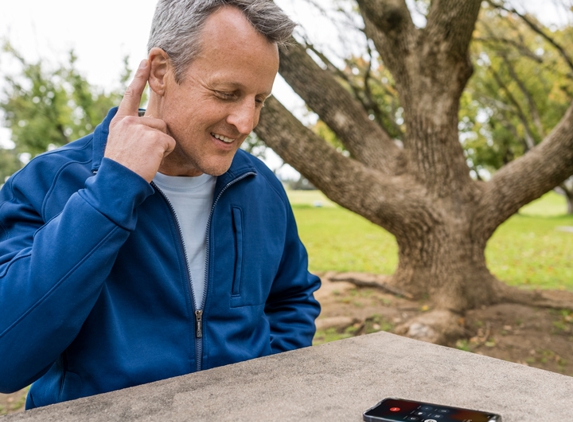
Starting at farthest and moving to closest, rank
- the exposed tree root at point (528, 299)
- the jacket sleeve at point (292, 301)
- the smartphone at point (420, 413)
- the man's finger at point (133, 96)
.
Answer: the exposed tree root at point (528, 299), the jacket sleeve at point (292, 301), the man's finger at point (133, 96), the smartphone at point (420, 413)

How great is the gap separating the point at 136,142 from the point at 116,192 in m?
0.21

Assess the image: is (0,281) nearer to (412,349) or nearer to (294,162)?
(412,349)

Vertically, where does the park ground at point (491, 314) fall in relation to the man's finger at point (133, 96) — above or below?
below

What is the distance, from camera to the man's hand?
166 centimetres

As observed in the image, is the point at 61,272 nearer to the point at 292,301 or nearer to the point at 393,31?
the point at 292,301

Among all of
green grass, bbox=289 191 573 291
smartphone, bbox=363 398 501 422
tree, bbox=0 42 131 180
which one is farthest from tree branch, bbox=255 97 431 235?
tree, bbox=0 42 131 180

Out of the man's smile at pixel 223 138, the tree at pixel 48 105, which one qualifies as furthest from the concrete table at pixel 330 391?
the tree at pixel 48 105

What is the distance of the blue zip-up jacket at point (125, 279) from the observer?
59.4 inches

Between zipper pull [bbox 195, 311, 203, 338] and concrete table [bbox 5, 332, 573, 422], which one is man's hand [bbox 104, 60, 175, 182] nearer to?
zipper pull [bbox 195, 311, 203, 338]

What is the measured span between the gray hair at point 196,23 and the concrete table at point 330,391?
106 centimetres

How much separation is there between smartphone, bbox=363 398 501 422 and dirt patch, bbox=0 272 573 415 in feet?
14.1

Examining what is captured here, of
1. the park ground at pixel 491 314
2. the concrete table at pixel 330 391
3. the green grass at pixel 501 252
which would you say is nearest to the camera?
the concrete table at pixel 330 391

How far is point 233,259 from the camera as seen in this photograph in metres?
2.08

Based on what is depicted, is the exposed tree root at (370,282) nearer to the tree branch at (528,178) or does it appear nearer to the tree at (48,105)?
the tree branch at (528,178)
